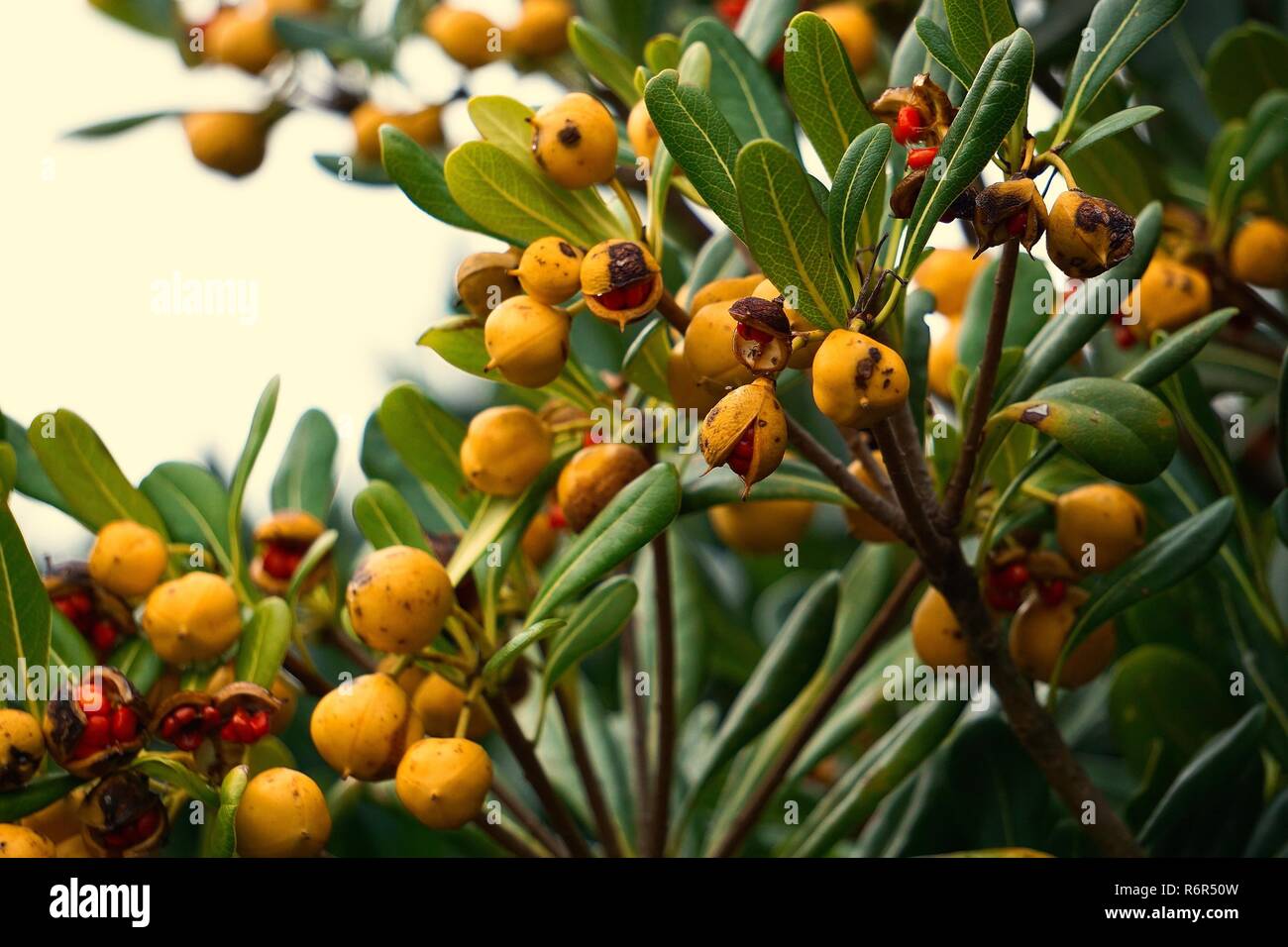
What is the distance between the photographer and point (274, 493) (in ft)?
4.84

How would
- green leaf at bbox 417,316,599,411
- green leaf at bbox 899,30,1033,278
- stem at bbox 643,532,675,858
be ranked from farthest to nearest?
stem at bbox 643,532,675,858, green leaf at bbox 417,316,599,411, green leaf at bbox 899,30,1033,278

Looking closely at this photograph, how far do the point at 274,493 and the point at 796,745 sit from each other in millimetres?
606

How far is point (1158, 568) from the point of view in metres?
1.19

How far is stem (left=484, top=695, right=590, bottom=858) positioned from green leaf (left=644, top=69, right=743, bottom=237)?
0.47 meters

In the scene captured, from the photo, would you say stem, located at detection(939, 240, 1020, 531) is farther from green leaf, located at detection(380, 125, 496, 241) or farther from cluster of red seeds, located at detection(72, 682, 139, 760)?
cluster of red seeds, located at detection(72, 682, 139, 760)

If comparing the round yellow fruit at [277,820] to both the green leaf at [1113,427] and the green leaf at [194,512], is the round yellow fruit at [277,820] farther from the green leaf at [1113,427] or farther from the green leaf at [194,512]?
the green leaf at [1113,427]

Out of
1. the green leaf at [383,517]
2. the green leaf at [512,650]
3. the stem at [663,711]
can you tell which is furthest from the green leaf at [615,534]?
the stem at [663,711]

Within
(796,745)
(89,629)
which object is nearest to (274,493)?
(89,629)

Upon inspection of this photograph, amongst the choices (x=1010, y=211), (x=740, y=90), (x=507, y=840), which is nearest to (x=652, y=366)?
(x=740, y=90)

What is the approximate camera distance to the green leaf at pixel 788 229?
89cm

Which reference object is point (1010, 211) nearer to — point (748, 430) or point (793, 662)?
point (748, 430)

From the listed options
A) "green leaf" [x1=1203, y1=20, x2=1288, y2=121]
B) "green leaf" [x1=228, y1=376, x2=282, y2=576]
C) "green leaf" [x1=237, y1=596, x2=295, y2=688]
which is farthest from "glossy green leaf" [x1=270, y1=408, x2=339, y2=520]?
"green leaf" [x1=1203, y1=20, x2=1288, y2=121]

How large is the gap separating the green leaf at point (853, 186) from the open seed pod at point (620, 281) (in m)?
0.14

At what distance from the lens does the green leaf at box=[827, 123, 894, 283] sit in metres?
0.89
